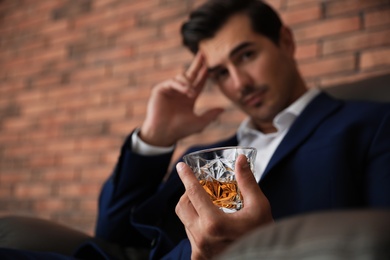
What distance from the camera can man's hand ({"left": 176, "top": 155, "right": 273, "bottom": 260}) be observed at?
0.62m

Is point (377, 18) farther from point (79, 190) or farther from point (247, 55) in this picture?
point (79, 190)

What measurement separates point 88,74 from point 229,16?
1.38 meters

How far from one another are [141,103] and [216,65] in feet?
3.19

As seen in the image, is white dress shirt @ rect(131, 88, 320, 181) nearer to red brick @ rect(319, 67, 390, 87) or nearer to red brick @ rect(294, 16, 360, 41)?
red brick @ rect(319, 67, 390, 87)

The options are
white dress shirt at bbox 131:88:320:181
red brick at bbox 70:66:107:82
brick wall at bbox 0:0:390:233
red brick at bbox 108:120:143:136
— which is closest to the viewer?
white dress shirt at bbox 131:88:320:181

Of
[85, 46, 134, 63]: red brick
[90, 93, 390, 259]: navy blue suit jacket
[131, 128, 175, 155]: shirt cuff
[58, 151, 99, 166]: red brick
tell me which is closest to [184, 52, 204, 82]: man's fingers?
[131, 128, 175, 155]: shirt cuff

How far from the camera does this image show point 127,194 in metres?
1.33

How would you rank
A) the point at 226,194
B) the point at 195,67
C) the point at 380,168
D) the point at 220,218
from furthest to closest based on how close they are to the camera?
the point at 195,67 → the point at 380,168 → the point at 226,194 → the point at 220,218

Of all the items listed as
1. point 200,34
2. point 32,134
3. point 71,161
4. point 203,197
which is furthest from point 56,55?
point 203,197

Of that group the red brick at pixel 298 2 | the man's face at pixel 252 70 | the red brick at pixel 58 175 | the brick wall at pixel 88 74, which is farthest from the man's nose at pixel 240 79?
the red brick at pixel 58 175

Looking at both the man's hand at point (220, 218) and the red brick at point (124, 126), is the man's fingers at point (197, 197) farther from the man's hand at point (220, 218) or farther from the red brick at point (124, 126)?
the red brick at point (124, 126)

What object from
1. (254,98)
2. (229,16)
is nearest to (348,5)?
(229,16)

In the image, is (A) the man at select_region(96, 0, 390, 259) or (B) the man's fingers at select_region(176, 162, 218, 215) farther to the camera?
(A) the man at select_region(96, 0, 390, 259)

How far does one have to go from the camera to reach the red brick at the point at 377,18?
162 centimetres
